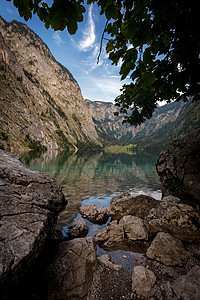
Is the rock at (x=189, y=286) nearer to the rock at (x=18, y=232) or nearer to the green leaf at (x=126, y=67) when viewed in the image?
the rock at (x=18, y=232)

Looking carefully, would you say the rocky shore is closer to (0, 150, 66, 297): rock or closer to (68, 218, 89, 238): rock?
(0, 150, 66, 297): rock

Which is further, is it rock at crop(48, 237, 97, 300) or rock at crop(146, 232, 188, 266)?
rock at crop(146, 232, 188, 266)

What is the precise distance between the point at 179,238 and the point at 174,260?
160cm

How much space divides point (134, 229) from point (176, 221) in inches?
112

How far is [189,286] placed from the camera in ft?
15.7

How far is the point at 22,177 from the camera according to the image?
770 centimetres

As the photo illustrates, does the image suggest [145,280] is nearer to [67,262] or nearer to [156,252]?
[156,252]

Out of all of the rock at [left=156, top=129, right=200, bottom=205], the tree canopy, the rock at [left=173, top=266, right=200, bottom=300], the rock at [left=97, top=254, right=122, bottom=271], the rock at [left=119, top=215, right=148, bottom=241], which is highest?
the tree canopy

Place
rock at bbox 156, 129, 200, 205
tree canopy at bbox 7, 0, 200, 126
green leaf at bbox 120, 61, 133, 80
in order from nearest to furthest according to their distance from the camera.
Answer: tree canopy at bbox 7, 0, 200, 126 < green leaf at bbox 120, 61, 133, 80 < rock at bbox 156, 129, 200, 205

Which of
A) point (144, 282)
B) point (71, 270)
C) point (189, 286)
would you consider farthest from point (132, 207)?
point (71, 270)

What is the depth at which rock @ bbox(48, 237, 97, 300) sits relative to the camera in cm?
483

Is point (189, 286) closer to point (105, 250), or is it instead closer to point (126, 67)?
point (105, 250)

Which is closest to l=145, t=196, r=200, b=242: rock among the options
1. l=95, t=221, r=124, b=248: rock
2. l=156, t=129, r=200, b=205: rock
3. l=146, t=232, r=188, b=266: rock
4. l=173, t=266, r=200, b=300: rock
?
l=146, t=232, r=188, b=266: rock

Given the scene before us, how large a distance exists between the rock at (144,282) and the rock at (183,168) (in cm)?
590
